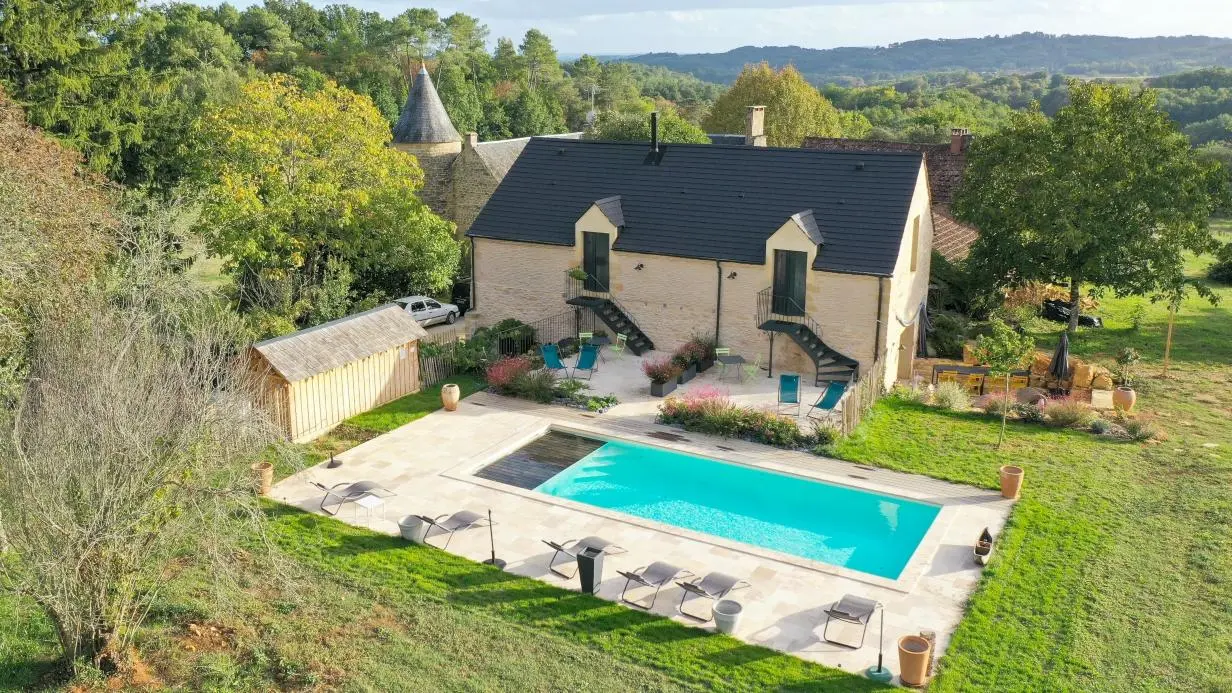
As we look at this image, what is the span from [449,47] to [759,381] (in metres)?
92.1

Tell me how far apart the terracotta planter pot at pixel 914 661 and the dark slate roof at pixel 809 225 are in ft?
47.0

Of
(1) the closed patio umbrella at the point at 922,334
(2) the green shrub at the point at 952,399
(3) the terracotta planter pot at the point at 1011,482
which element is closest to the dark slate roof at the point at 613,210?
(1) the closed patio umbrella at the point at 922,334

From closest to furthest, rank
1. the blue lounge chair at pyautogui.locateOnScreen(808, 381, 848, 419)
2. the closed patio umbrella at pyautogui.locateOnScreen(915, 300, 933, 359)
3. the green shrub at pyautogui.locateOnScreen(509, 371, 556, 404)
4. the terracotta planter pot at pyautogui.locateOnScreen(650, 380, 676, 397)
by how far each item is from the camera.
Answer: the blue lounge chair at pyautogui.locateOnScreen(808, 381, 848, 419), the green shrub at pyautogui.locateOnScreen(509, 371, 556, 404), the terracotta planter pot at pyautogui.locateOnScreen(650, 380, 676, 397), the closed patio umbrella at pyautogui.locateOnScreen(915, 300, 933, 359)

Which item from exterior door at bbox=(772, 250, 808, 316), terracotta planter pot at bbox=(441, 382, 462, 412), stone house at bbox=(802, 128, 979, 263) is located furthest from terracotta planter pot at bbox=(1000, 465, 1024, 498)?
stone house at bbox=(802, 128, 979, 263)

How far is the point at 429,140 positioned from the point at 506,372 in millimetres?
20587

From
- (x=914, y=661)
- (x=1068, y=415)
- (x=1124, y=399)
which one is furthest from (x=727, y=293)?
(x=914, y=661)

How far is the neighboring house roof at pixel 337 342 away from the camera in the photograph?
2106 centimetres

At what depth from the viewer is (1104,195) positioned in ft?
95.7

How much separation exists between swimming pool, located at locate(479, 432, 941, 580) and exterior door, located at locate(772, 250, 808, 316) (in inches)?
275

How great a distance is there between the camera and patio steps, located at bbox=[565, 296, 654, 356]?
1118 inches

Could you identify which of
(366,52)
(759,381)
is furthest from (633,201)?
(366,52)

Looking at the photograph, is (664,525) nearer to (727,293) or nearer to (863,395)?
(863,395)

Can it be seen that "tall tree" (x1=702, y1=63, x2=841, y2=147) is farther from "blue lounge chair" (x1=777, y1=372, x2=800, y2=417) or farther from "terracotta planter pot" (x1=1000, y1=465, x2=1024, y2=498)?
"terracotta planter pot" (x1=1000, y1=465, x2=1024, y2=498)

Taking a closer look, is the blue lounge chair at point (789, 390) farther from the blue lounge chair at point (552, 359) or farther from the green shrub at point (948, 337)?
the green shrub at point (948, 337)
